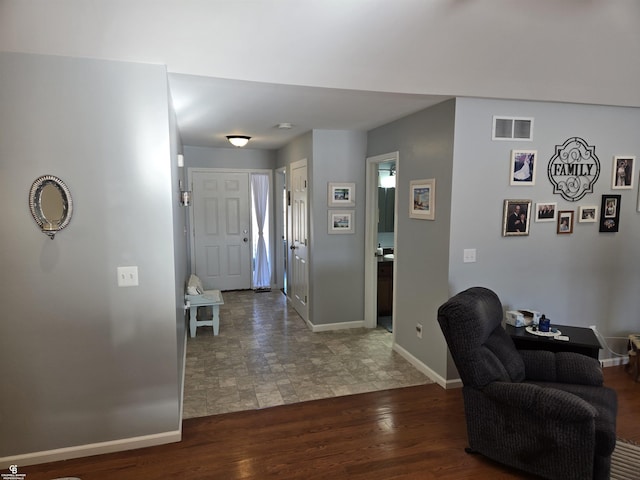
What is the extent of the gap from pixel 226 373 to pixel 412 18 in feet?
10.5

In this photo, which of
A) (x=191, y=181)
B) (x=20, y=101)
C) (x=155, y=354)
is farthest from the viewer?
(x=191, y=181)

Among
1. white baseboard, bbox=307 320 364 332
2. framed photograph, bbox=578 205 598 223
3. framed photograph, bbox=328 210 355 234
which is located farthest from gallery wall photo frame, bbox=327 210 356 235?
framed photograph, bbox=578 205 598 223

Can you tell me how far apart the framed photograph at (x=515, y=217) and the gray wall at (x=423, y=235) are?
0.52 m

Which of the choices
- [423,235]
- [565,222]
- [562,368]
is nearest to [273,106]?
[423,235]

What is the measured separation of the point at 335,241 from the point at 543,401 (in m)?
2.96

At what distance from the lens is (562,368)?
2.59m

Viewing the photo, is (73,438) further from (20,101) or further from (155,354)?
(20,101)

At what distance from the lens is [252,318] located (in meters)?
5.31

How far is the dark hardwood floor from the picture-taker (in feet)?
7.64

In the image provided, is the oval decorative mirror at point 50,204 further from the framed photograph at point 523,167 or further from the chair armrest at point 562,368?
the framed photograph at point 523,167

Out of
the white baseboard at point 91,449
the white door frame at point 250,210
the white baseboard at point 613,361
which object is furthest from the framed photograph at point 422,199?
the white door frame at point 250,210

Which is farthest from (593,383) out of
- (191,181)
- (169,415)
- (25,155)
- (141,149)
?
(191,181)

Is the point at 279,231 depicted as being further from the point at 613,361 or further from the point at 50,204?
the point at 613,361

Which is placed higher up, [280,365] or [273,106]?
[273,106]
